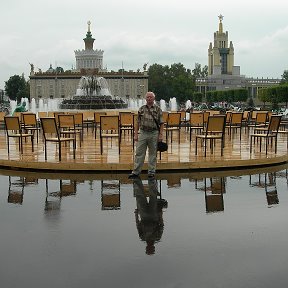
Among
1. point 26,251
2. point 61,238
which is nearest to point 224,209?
point 61,238

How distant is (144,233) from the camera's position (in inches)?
229

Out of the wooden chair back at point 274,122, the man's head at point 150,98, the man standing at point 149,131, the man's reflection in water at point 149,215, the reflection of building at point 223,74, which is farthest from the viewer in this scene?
the reflection of building at point 223,74

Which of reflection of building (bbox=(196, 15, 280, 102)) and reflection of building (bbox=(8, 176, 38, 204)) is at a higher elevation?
reflection of building (bbox=(196, 15, 280, 102))

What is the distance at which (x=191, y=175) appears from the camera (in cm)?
973

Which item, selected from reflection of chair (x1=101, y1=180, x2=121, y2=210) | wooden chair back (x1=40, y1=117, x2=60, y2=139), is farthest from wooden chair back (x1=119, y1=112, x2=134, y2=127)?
reflection of chair (x1=101, y1=180, x2=121, y2=210)

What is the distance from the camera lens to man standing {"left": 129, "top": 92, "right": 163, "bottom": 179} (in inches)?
354

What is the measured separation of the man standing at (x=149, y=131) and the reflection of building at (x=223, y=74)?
455ft

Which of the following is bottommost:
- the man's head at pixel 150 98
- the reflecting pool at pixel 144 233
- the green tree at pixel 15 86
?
the reflecting pool at pixel 144 233

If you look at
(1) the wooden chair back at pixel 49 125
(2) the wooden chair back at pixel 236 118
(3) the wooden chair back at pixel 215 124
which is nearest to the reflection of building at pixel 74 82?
(2) the wooden chair back at pixel 236 118

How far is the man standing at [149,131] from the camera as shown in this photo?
8984mm

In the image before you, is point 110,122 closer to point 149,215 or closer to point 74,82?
point 149,215

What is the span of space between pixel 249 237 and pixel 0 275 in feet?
8.63

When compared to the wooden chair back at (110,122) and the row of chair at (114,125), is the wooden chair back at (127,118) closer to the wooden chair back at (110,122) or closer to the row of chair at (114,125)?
the row of chair at (114,125)

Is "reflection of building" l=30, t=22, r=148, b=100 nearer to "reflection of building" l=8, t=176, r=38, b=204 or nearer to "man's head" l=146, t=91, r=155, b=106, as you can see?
"reflection of building" l=8, t=176, r=38, b=204
